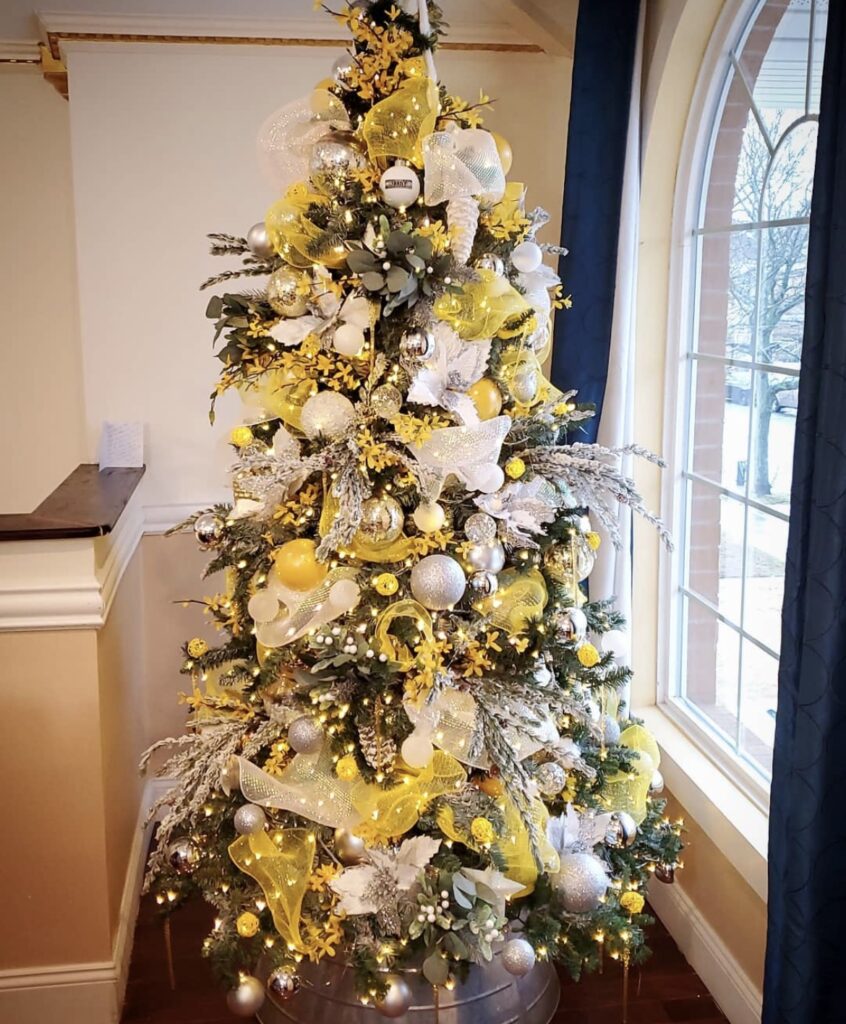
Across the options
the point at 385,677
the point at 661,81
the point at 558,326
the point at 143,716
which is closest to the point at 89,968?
the point at 143,716

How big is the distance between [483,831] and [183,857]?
0.62m

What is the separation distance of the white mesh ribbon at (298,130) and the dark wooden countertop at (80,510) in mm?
807

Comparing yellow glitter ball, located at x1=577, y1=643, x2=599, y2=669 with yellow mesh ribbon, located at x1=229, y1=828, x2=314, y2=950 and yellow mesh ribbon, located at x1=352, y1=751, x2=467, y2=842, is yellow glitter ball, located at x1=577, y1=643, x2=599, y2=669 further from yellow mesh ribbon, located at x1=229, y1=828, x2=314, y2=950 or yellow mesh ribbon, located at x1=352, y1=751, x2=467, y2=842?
yellow mesh ribbon, located at x1=229, y1=828, x2=314, y2=950

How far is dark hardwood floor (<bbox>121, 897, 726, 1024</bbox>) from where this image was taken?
7.16 ft

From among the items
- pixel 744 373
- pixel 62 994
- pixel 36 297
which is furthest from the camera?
pixel 36 297

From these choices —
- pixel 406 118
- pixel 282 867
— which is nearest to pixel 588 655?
pixel 282 867

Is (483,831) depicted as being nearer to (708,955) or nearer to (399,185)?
(708,955)

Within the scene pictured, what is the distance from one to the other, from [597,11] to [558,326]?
75cm

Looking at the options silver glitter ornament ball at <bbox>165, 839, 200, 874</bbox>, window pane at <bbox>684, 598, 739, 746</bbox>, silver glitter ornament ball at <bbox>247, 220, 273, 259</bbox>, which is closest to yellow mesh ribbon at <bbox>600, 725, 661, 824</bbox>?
window pane at <bbox>684, 598, 739, 746</bbox>

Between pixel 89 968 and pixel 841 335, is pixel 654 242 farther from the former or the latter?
pixel 89 968

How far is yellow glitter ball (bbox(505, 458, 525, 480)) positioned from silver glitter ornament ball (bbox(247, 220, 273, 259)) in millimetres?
597

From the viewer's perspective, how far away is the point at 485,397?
1.82 metres

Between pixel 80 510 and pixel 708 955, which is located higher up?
pixel 80 510

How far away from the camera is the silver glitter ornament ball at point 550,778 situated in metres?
1.87
